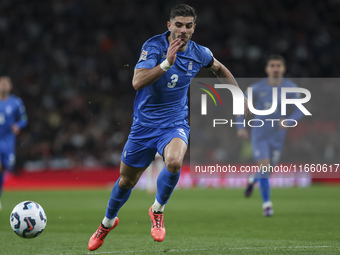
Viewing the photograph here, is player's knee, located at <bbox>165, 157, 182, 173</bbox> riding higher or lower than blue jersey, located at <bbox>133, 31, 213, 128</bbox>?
lower

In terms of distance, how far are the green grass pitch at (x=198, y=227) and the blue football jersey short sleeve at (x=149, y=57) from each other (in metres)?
1.82

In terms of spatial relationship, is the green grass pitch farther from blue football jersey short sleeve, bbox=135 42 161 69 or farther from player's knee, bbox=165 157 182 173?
blue football jersey short sleeve, bbox=135 42 161 69

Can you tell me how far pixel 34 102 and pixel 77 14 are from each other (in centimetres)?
424

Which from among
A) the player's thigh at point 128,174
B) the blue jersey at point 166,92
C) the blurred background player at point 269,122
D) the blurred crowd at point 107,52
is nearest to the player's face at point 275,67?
the blurred background player at point 269,122

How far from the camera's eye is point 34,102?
67.3 ft

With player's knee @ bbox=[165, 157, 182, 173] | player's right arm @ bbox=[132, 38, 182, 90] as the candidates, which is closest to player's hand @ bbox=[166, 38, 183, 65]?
player's right arm @ bbox=[132, 38, 182, 90]

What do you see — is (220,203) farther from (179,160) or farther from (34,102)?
(34,102)

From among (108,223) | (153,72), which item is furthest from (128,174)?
(153,72)

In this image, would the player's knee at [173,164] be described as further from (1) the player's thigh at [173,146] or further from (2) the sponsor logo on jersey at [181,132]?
(2) the sponsor logo on jersey at [181,132]

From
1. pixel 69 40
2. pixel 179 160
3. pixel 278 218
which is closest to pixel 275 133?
pixel 278 218

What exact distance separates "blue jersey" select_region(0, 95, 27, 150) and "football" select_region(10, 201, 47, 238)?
6285 millimetres

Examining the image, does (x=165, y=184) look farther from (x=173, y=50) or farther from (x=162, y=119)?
(x=173, y=50)

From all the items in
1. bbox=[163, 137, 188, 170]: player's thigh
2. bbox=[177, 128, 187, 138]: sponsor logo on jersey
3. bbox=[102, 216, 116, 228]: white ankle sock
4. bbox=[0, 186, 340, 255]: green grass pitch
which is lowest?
bbox=[0, 186, 340, 255]: green grass pitch

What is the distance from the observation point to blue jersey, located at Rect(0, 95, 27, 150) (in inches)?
483
